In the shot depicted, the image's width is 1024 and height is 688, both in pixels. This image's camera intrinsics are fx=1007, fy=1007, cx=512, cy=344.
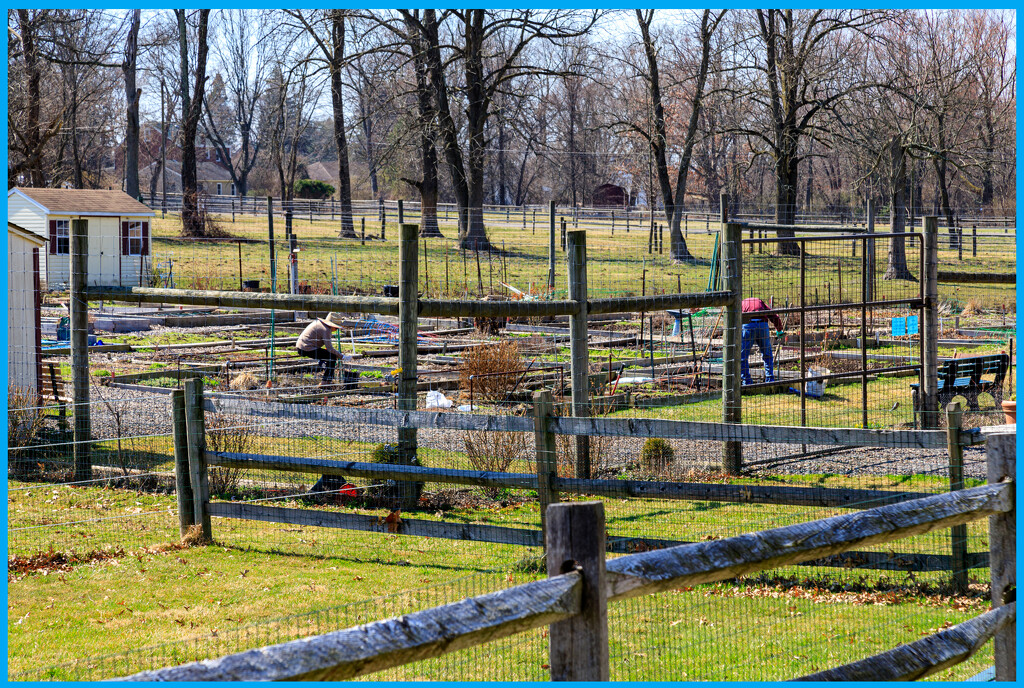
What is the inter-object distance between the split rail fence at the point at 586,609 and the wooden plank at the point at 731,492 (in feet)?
7.93

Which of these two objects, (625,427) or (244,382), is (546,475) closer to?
(625,427)

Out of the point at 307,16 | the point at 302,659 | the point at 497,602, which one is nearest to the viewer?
the point at 302,659

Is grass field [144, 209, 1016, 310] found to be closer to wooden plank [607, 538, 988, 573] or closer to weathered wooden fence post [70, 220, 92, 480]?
weathered wooden fence post [70, 220, 92, 480]

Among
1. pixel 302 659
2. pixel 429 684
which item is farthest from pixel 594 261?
pixel 302 659

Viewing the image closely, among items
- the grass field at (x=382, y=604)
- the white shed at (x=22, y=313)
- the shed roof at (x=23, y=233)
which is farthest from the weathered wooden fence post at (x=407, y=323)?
the shed roof at (x=23, y=233)

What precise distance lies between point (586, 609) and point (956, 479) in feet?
14.4

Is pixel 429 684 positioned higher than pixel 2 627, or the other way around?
pixel 2 627

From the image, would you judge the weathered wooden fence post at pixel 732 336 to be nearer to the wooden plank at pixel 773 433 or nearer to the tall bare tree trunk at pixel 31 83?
the wooden plank at pixel 773 433

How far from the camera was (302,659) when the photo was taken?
2.34 metres

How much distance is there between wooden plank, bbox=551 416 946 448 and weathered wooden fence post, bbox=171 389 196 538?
10.9 ft

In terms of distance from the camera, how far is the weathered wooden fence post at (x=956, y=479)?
20.4 ft

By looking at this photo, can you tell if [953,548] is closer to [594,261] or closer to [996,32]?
[594,261]

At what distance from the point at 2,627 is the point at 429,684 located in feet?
6.63

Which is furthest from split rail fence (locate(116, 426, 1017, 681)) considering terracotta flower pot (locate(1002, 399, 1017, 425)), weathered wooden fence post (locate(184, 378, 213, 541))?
terracotta flower pot (locate(1002, 399, 1017, 425))
